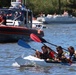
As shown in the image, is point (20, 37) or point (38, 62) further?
point (20, 37)

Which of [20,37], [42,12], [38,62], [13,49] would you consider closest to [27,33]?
[20,37]

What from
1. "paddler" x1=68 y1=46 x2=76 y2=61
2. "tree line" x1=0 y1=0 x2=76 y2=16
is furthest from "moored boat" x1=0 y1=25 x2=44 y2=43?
"tree line" x1=0 y1=0 x2=76 y2=16

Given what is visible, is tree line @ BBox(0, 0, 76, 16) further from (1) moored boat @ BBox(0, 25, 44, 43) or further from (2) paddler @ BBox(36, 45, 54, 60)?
(2) paddler @ BBox(36, 45, 54, 60)

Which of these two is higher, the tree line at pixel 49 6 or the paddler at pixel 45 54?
the paddler at pixel 45 54

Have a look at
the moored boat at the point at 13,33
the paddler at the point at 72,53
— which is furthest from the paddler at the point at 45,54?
the moored boat at the point at 13,33

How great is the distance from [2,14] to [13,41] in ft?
6.33

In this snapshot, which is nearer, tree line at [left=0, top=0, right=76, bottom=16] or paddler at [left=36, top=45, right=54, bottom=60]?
paddler at [left=36, top=45, right=54, bottom=60]

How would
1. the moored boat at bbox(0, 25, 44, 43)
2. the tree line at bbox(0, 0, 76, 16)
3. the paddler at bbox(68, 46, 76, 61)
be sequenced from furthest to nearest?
the tree line at bbox(0, 0, 76, 16) < the moored boat at bbox(0, 25, 44, 43) < the paddler at bbox(68, 46, 76, 61)

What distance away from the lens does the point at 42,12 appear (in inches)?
3231

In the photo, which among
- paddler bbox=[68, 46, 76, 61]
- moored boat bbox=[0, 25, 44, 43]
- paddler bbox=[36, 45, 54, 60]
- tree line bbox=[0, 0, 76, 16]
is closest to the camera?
paddler bbox=[36, 45, 54, 60]

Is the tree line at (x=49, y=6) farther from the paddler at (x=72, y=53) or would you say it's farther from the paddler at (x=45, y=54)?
the paddler at (x=45, y=54)

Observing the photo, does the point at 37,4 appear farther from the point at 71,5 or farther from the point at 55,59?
the point at 55,59

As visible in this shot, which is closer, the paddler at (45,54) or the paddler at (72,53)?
the paddler at (45,54)

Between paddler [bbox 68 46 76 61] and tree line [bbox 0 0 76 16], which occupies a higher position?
paddler [bbox 68 46 76 61]
